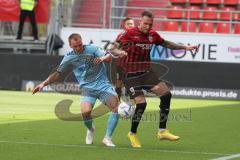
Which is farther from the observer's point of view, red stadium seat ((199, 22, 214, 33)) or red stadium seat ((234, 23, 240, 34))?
red stadium seat ((199, 22, 214, 33))

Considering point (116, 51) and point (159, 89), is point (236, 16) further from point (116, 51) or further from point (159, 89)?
point (116, 51)

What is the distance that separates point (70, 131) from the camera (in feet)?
51.5

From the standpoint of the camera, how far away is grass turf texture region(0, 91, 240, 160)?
1185 centimetres

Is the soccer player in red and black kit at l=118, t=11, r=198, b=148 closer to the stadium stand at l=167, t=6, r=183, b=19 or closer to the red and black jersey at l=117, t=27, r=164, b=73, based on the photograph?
the red and black jersey at l=117, t=27, r=164, b=73

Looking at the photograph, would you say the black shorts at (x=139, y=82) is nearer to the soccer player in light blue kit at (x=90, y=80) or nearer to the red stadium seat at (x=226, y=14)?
the soccer player in light blue kit at (x=90, y=80)

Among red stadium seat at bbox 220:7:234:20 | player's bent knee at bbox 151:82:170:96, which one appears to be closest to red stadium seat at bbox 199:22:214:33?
red stadium seat at bbox 220:7:234:20

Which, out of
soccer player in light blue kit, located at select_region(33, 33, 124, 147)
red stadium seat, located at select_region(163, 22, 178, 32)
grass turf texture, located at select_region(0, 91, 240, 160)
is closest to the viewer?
grass turf texture, located at select_region(0, 91, 240, 160)

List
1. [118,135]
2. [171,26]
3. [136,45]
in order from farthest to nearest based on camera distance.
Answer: [171,26] → [118,135] → [136,45]

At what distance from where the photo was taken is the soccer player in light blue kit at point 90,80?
13.1 metres

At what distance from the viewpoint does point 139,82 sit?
13.3m

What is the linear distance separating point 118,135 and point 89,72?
88.2 inches

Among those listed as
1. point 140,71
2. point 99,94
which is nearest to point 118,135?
point 99,94

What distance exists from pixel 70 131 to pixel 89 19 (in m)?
19.9

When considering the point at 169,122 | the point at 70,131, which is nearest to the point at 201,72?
the point at 169,122
